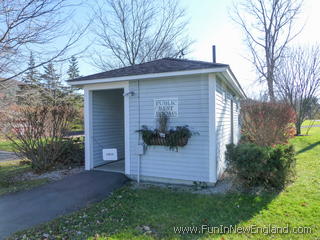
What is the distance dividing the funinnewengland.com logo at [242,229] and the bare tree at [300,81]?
14.6 m

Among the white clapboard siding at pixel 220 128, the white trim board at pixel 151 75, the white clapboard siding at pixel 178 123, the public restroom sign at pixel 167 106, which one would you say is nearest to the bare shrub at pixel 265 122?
the white clapboard siding at pixel 220 128

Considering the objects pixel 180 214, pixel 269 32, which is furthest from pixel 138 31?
pixel 180 214

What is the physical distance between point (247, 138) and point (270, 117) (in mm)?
1727

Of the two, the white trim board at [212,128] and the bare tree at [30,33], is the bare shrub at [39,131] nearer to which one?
the bare tree at [30,33]

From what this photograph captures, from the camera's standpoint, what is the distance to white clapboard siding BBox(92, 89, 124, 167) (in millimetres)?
6273

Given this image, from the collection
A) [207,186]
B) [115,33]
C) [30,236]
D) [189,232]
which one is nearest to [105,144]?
[207,186]

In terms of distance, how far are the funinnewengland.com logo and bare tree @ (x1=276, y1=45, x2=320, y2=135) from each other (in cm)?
1459

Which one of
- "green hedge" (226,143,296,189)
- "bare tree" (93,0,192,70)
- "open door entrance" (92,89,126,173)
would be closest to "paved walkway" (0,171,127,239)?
"open door entrance" (92,89,126,173)

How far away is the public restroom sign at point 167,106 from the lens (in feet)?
16.6

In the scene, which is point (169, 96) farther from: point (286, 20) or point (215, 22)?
point (286, 20)

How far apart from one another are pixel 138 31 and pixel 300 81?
13.0m

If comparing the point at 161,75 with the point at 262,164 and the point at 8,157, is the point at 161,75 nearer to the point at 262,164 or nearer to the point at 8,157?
the point at 262,164

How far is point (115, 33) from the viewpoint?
16.4 m

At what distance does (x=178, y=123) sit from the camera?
5051 mm
